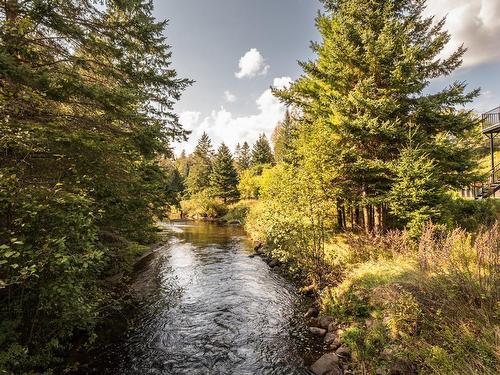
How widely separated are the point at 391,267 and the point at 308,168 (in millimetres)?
4768

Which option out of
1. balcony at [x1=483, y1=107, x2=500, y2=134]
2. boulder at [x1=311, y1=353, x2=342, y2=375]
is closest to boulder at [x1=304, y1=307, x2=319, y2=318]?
boulder at [x1=311, y1=353, x2=342, y2=375]

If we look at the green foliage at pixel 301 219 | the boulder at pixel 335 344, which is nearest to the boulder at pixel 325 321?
the boulder at pixel 335 344

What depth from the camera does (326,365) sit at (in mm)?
6535

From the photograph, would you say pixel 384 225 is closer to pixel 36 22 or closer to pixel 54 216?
pixel 54 216

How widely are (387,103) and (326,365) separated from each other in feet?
33.1

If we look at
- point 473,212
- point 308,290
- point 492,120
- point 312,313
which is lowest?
point 312,313

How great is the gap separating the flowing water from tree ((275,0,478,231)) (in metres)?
6.26

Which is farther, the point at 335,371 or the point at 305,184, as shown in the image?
the point at 305,184

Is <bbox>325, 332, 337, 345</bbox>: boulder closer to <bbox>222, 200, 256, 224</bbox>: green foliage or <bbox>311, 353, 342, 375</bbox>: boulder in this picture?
<bbox>311, 353, 342, 375</bbox>: boulder

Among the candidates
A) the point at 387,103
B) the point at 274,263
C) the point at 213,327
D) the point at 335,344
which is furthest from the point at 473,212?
the point at 213,327

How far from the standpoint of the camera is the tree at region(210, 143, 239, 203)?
47.5 metres

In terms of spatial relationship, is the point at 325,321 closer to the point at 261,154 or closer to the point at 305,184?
the point at 305,184

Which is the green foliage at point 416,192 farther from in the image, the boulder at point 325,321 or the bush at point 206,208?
the bush at point 206,208

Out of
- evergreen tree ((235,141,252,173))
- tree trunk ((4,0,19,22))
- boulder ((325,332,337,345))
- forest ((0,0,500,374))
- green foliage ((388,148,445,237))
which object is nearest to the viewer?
forest ((0,0,500,374))
